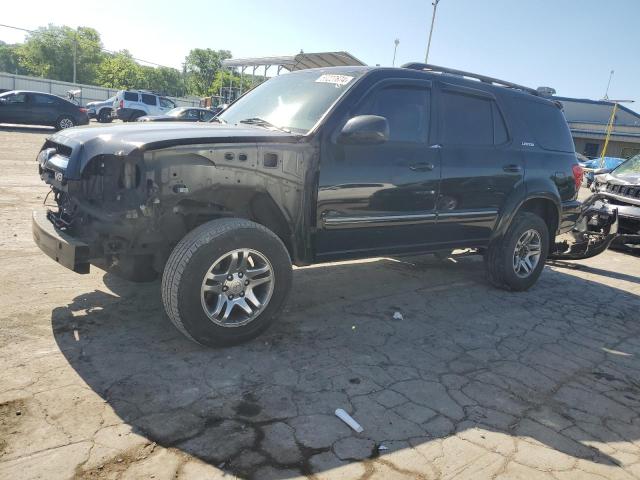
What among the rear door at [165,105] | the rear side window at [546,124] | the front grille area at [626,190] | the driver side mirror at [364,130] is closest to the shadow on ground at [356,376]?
the driver side mirror at [364,130]

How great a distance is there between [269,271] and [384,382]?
1.05m

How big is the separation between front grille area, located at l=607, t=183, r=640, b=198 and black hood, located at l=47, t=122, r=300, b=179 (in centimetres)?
667

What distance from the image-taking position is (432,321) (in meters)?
4.23

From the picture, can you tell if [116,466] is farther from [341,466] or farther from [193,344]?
[193,344]

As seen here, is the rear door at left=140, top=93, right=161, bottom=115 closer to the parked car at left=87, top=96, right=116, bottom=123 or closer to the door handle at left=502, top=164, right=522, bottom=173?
the parked car at left=87, top=96, right=116, bottom=123

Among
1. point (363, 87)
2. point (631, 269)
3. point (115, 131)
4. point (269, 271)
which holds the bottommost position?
point (631, 269)

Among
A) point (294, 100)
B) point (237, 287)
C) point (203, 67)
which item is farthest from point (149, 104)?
point (203, 67)

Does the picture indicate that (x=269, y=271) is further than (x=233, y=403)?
Yes

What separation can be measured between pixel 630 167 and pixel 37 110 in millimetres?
19091

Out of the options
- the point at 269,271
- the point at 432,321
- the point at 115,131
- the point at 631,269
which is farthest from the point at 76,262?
the point at 631,269

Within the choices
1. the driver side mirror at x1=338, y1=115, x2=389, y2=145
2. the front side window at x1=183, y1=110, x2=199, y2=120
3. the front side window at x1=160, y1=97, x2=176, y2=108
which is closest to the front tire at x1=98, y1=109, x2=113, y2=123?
the front side window at x1=160, y1=97, x2=176, y2=108

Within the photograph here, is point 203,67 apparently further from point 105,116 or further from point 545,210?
point 545,210

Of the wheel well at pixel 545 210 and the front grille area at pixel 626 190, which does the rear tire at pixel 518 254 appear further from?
the front grille area at pixel 626 190

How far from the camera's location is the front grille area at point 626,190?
308 inches
